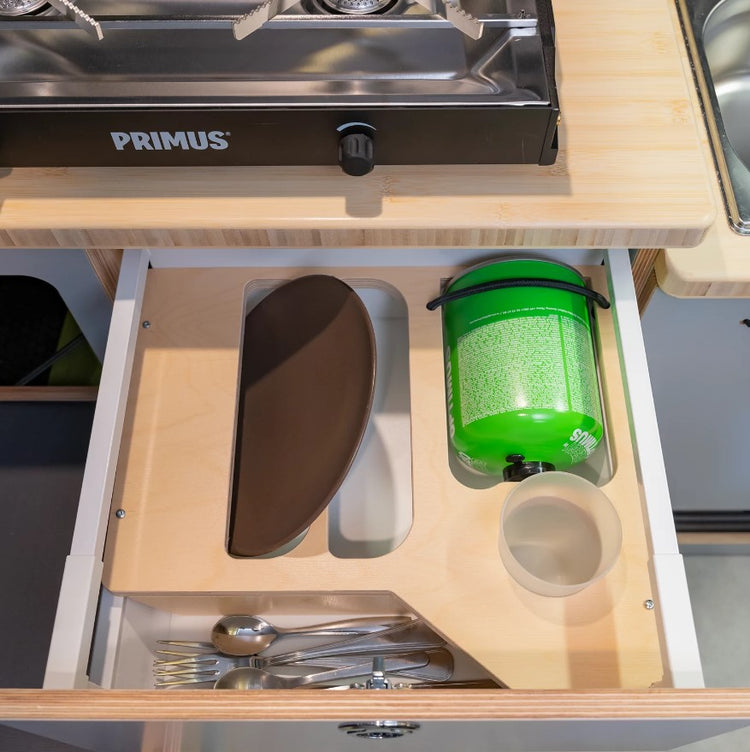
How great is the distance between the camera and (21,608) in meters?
1.00

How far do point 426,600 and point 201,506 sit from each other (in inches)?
9.1

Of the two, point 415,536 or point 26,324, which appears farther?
point 26,324

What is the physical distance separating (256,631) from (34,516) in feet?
1.20

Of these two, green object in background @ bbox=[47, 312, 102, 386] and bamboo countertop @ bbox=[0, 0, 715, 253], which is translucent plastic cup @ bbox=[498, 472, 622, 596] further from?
green object in background @ bbox=[47, 312, 102, 386]

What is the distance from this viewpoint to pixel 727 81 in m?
1.20

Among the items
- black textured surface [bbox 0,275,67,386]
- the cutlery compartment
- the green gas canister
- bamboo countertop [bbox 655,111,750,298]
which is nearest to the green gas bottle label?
the green gas canister

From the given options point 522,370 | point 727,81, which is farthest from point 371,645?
point 727,81

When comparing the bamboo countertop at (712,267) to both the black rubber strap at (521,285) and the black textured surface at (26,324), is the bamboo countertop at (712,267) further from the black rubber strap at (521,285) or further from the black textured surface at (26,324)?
the black textured surface at (26,324)

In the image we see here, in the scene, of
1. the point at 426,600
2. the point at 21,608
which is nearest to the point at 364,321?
the point at 426,600

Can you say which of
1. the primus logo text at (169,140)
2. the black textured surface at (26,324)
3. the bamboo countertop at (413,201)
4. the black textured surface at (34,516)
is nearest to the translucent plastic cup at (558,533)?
the bamboo countertop at (413,201)

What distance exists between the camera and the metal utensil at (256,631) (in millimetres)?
862

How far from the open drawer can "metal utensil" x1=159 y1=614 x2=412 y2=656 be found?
0.04 ft

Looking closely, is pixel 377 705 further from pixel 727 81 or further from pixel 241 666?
pixel 727 81

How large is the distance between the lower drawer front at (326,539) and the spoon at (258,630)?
0.02 metres
